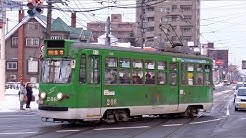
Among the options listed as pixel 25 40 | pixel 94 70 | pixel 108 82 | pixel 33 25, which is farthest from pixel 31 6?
pixel 25 40

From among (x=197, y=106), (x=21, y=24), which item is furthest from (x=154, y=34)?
(x=197, y=106)

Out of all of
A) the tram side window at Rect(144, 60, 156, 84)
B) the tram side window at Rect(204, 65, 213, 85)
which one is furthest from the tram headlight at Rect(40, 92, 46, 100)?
the tram side window at Rect(204, 65, 213, 85)

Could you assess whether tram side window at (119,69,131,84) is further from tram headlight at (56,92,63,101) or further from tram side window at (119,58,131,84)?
tram headlight at (56,92,63,101)

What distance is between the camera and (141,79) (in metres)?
21.4

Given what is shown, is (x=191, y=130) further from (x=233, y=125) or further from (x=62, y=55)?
(x=62, y=55)

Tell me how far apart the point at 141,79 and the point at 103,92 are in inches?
104

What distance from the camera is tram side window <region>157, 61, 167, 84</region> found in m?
22.5

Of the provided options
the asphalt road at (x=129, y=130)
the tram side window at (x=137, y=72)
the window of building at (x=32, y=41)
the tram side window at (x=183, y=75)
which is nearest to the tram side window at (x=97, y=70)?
the asphalt road at (x=129, y=130)

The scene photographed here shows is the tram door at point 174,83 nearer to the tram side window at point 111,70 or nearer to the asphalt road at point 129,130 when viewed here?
the asphalt road at point 129,130

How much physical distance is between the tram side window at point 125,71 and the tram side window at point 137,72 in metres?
0.34

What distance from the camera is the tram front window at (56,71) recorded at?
60.7 feet

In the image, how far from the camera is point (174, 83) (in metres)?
23.5

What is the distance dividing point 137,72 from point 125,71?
873mm

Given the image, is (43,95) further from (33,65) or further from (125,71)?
(33,65)
